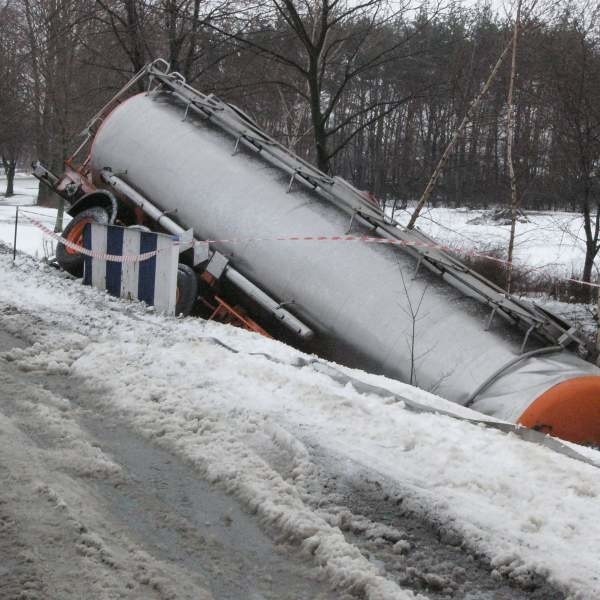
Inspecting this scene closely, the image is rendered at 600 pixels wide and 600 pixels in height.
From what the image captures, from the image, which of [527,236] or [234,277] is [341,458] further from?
[527,236]

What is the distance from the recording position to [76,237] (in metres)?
9.17

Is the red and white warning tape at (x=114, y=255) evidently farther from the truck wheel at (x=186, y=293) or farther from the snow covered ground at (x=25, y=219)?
the snow covered ground at (x=25, y=219)

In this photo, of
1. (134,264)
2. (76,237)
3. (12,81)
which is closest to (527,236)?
(76,237)

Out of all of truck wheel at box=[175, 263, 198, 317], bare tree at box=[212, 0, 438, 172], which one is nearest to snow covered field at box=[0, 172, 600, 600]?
truck wheel at box=[175, 263, 198, 317]

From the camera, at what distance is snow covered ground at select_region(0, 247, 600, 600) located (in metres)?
2.90

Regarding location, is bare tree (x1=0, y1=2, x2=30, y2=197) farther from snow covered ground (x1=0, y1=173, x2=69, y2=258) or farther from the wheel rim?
the wheel rim

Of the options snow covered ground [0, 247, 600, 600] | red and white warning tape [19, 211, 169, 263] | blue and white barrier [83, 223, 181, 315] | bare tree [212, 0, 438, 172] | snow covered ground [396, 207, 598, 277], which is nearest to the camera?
snow covered ground [0, 247, 600, 600]

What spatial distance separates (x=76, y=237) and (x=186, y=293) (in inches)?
96.9

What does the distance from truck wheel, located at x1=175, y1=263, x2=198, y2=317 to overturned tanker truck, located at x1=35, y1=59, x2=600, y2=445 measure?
0.6 inches

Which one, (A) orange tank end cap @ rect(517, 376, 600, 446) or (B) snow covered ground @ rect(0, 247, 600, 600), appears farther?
(A) orange tank end cap @ rect(517, 376, 600, 446)

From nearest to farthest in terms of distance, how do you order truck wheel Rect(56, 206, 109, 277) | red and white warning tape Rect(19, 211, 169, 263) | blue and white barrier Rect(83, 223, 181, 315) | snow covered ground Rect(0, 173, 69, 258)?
blue and white barrier Rect(83, 223, 181, 315) < red and white warning tape Rect(19, 211, 169, 263) < truck wheel Rect(56, 206, 109, 277) < snow covered ground Rect(0, 173, 69, 258)

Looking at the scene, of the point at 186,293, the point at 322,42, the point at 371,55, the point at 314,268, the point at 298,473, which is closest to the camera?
the point at 298,473

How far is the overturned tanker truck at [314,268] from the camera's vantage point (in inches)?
227

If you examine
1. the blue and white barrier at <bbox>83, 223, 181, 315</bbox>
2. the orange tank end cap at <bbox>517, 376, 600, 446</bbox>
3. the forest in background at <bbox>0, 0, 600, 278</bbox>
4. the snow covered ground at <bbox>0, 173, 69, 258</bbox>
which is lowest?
the snow covered ground at <bbox>0, 173, 69, 258</bbox>
